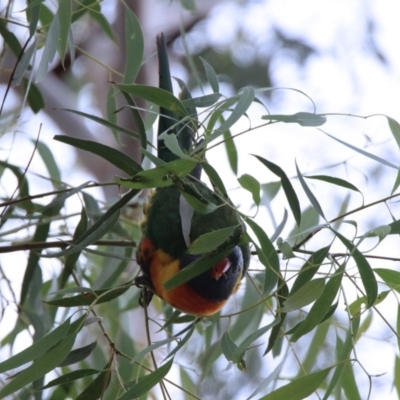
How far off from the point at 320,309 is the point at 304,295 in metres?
0.04

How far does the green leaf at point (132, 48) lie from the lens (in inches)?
39.8

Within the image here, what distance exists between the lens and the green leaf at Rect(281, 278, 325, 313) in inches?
29.7

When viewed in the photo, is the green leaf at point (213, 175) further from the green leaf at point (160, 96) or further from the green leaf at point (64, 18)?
the green leaf at point (64, 18)

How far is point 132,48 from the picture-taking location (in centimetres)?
102

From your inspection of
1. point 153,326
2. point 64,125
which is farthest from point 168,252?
point 64,125

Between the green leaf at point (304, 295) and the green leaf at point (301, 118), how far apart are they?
0.57 feet

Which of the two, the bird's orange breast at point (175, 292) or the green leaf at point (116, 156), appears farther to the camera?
the bird's orange breast at point (175, 292)

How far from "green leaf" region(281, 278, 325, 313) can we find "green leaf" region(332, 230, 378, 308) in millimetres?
46

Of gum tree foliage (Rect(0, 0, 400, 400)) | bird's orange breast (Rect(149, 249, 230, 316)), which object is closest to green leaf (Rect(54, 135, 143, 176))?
gum tree foliage (Rect(0, 0, 400, 400))

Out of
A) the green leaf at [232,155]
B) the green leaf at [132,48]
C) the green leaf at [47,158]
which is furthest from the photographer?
the green leaf at [47,158]

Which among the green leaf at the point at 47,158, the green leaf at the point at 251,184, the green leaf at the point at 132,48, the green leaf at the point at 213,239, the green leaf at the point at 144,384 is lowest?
the green leaf at the point at 144,384

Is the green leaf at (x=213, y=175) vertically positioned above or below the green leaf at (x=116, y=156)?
below

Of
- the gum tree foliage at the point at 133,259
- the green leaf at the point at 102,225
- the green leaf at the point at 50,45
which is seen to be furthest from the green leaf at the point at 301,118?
the green leaf at the point at 50,45

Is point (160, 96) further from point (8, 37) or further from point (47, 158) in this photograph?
point (47, 158)
